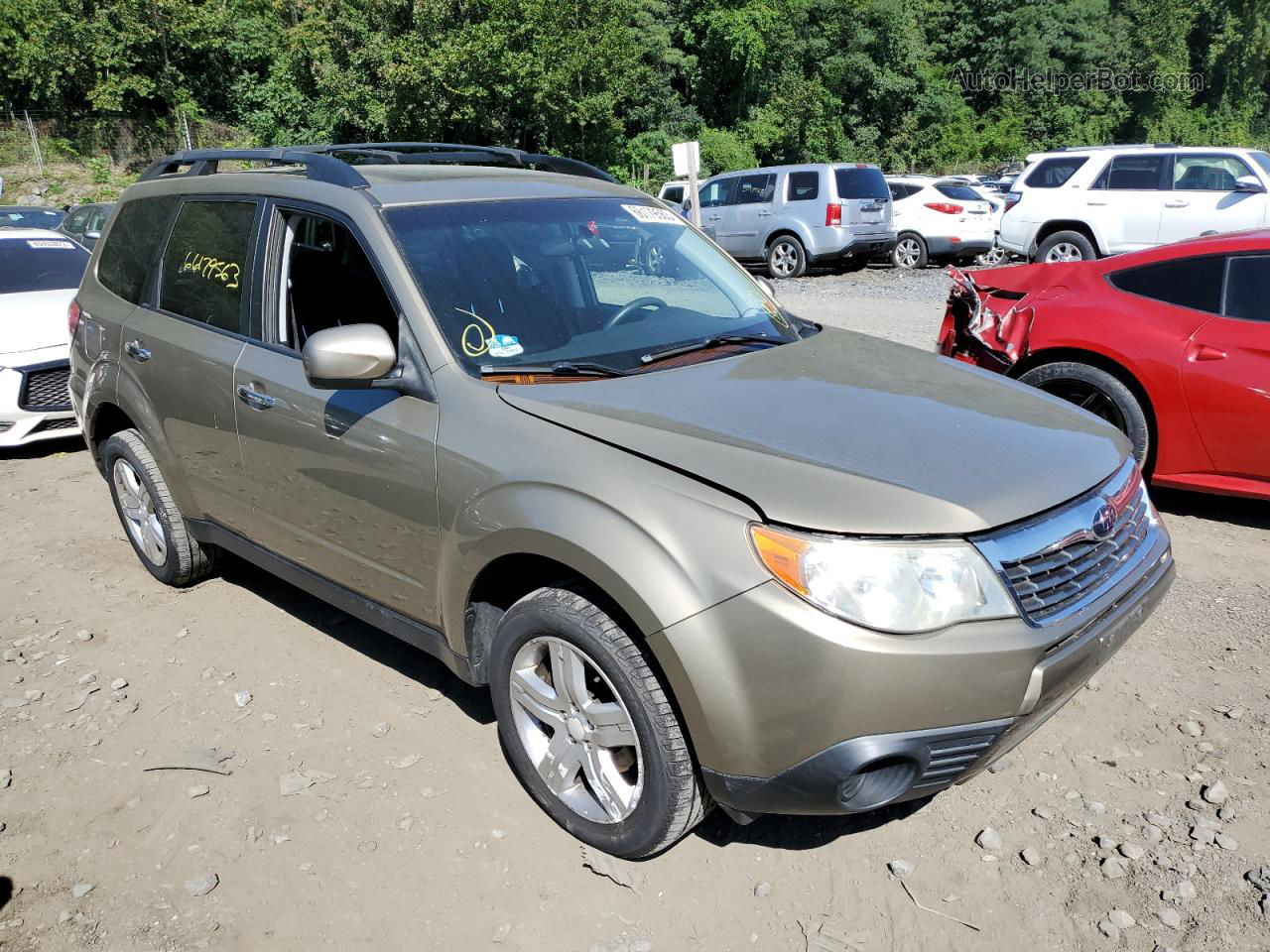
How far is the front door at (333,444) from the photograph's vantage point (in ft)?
10.1

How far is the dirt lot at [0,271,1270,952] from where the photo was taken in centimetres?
265

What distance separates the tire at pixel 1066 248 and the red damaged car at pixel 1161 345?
9.22 m

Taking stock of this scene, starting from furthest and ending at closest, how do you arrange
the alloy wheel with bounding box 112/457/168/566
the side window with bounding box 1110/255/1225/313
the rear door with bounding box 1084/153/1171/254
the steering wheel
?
1. the rear door with bounding box 1084/153/1171/254
2. the side window with bounding box 1110/255/1225/313
3. the alloy wheel with bounding box 112/457/168/566
4. the steering wheel

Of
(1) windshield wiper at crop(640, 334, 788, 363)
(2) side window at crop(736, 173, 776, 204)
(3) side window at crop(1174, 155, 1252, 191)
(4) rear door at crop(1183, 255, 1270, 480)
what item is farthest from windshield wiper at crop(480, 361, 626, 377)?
(2) side window at crop(736, 173, 776, 204)

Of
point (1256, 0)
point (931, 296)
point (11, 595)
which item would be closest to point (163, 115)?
point (931, 296)

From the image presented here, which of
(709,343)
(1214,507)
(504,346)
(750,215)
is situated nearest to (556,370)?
(504,346)

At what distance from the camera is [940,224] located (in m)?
17.9

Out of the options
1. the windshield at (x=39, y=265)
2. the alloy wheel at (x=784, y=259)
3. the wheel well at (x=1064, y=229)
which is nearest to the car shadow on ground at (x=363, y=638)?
the windshield at (x=39, y=265)

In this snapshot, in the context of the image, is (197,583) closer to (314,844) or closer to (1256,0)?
(314,844)

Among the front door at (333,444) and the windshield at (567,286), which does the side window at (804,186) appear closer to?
the windshield at (567,286)

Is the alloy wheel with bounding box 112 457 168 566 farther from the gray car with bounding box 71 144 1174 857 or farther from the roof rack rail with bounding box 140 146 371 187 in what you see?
the roof rack rail with bounding box 140 146 371 187

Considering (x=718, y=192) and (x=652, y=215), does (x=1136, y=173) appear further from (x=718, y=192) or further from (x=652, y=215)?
(x=652, y=215)

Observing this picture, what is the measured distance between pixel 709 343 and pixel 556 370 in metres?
0.61

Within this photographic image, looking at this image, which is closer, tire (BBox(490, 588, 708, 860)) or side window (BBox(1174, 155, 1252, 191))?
tire (BBox(490, 588, 708, 860))
